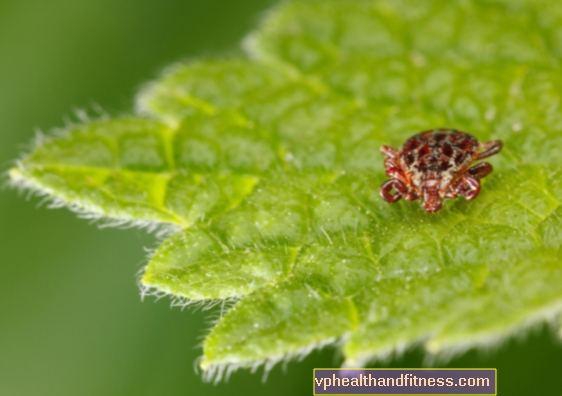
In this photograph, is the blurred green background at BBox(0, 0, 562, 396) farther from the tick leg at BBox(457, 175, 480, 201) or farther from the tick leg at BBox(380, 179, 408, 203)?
the tick leg at BBox(457, 175, 480, 201)

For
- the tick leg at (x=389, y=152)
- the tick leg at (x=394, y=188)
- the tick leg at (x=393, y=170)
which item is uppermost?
the tick leg at (x=389, y=152)

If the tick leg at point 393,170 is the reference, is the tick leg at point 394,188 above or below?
below

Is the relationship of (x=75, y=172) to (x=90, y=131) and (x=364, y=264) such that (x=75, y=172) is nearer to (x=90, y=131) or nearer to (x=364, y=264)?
(x=90, y=131)

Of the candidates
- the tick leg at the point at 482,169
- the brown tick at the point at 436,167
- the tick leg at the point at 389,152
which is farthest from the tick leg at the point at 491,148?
the tick leg at the point at 389,152

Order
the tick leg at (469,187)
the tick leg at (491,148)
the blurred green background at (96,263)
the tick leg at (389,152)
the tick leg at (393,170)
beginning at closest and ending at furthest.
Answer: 1. the tick leg at (469,187)
2. the tick leg at (393,170)
3. the tick leg at (491,148)
4. the tick leg at (389,152)
5. the blurred green background at (96,263)

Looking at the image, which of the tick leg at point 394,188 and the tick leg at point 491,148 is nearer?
the tick leg at point 394,188

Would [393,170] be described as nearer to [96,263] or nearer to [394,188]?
[394,188]

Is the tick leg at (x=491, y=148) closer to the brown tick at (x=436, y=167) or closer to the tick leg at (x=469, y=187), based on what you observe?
the brown tick at (x=436, y=167)
